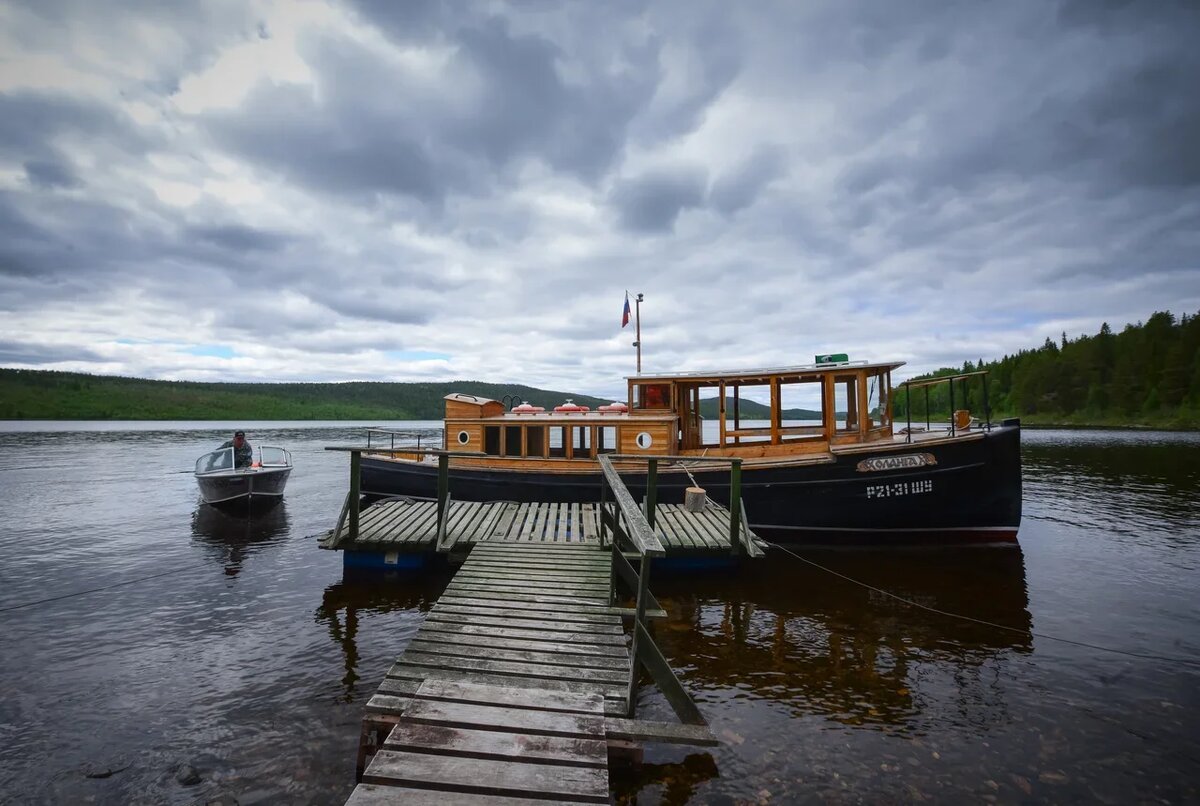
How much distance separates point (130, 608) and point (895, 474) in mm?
16306

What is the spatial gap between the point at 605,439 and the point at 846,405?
681 cm

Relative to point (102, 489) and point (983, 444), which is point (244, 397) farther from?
point (983, 444)

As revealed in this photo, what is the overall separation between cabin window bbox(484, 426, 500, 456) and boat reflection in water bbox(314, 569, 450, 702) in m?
5.73

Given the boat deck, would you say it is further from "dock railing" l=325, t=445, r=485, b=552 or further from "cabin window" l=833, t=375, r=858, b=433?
"cabin window" l=833, t=375, r=858, b=433

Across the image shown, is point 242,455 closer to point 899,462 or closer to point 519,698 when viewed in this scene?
point 519,698

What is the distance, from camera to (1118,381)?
80125 millimetres

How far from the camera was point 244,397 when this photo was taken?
147875mm

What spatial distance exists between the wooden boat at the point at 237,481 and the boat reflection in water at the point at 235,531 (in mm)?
531

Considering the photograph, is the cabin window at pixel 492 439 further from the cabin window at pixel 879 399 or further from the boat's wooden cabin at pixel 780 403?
the cabin window at pixel 879 399

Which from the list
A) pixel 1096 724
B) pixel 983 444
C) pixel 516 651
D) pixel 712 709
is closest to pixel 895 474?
pixel 983 444

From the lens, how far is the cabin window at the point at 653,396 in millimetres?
15719

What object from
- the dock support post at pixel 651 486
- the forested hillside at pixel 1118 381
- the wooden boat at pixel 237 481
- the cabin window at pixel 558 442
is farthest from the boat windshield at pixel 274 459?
the forested hillside at pixel 1118 381

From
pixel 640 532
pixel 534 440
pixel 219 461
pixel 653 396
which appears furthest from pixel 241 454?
pixel 640 532

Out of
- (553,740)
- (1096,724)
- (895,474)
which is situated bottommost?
(1096,724)
